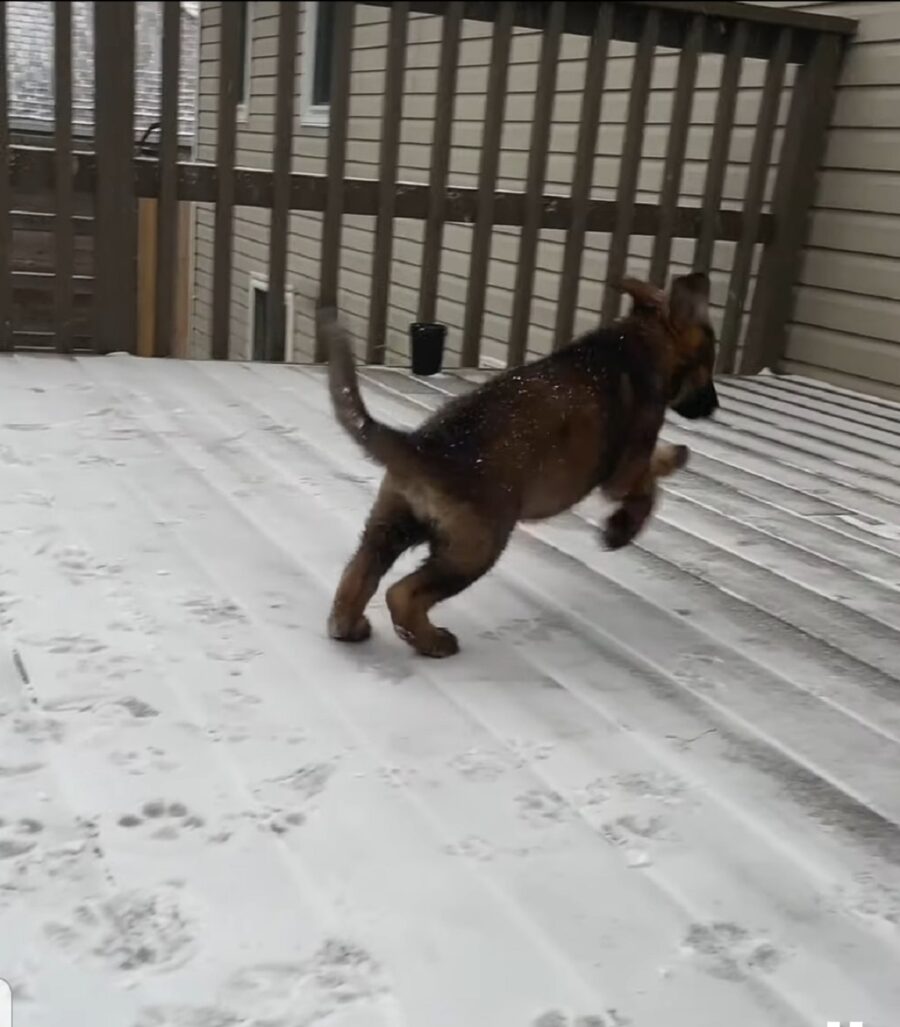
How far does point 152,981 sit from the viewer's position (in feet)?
3.88

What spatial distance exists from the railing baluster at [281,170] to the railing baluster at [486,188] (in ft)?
0.85

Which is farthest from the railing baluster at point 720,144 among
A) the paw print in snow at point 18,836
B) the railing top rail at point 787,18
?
the paw print in snow at point 18,836

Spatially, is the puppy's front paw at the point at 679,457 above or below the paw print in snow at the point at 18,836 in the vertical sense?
above

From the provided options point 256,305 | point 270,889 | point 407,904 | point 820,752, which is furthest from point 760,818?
point 256,305

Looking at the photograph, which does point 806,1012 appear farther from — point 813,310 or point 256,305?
point 813,310

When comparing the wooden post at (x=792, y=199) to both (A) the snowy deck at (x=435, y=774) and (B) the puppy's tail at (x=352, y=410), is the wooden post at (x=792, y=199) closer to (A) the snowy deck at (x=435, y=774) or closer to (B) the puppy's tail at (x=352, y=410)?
(A) the snowy deck at (x=435, y=774)

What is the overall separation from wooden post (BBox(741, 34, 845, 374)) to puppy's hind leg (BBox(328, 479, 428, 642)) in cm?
390

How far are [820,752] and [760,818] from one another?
0.27 m

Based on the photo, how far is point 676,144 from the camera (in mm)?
3729

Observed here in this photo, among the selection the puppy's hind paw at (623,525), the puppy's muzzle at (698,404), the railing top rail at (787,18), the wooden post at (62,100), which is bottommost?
the puppy's hind paw at (623,525)

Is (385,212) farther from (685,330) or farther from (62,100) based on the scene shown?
(62,100)

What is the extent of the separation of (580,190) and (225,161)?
312 cm

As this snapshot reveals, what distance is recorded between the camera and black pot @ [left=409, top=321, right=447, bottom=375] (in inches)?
187

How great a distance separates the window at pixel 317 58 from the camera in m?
0.65
